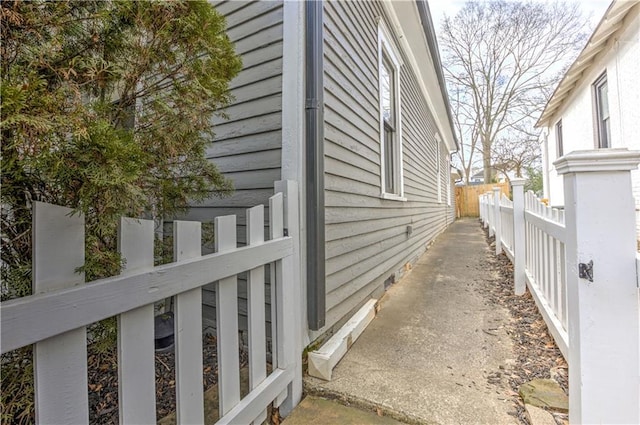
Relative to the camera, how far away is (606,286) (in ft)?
3.93

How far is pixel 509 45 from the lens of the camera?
50.6 ft

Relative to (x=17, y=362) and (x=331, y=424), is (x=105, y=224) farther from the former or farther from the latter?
(x=331, y=424)

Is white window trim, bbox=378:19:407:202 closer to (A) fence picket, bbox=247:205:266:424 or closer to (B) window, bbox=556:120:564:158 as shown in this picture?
(A) fence picket, bbox=247:205:266:424

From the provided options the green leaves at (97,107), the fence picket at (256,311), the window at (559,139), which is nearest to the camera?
the green leaves at (97,107)

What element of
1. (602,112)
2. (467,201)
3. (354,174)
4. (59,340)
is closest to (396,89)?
(354,174)

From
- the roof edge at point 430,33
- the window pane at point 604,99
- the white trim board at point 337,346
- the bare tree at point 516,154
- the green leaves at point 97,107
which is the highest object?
the bare tree at point 516,154

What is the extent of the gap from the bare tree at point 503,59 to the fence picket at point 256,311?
55.4 ft

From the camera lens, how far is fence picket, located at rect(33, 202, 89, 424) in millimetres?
741

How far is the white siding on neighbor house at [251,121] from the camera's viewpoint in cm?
211

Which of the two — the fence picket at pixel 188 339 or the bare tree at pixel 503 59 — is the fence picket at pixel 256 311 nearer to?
the fence picket at pixel 188 339

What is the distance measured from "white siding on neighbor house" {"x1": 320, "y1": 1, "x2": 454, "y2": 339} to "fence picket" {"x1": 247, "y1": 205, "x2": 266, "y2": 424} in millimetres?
612

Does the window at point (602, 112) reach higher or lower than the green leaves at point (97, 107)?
higher

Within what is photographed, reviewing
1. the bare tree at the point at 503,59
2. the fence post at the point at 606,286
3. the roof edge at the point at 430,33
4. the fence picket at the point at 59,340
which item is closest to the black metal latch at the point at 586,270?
the fence post at the point at 606,286

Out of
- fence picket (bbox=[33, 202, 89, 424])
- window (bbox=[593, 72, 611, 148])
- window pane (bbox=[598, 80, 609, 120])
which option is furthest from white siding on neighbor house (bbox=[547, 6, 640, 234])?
fence picket (bbox=[33, 202, 89, 424])
